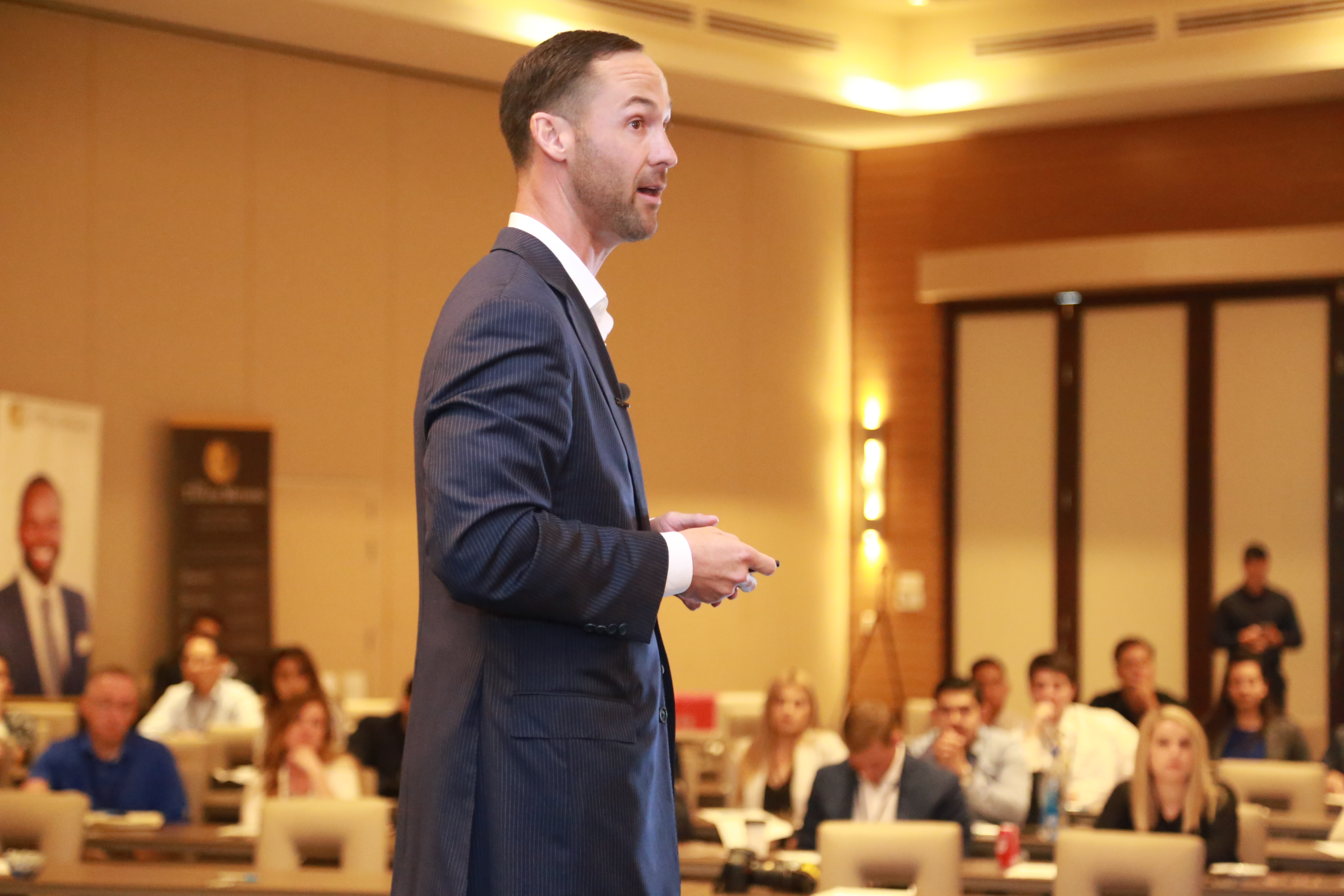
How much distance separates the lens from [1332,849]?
18.6 feet

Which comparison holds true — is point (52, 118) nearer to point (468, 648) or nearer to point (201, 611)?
point (201, 611)

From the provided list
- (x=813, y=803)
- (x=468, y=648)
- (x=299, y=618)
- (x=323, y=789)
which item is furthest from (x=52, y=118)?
(x=468, y=648)

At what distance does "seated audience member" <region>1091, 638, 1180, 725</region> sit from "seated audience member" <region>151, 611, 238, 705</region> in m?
5.11

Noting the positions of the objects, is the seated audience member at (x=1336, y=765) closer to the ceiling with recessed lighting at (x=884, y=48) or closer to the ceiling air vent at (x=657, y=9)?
the ceiling with recessed lighting at (x=884, y=48)

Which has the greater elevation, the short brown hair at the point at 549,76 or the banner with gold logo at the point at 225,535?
the short brown hair at the point at 549,76

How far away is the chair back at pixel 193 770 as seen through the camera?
720cm

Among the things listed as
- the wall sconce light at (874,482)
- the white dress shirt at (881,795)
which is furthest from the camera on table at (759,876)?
the wall sconce light at (874,482)

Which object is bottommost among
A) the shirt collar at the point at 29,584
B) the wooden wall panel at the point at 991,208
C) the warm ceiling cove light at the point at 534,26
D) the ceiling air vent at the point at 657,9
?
the shirt collar at the point at 29,584

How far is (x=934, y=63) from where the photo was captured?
12.2 m

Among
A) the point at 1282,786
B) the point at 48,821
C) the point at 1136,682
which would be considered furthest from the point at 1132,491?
the point at 48,821

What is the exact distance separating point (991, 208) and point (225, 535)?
21.7ft

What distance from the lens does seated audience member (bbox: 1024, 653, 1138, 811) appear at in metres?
7.51

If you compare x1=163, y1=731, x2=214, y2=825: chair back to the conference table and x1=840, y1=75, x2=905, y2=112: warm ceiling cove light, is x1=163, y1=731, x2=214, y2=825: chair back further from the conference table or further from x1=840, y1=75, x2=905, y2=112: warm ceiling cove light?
x1=840, y1=75, x2=905, y2=112: warm ceiling cove light

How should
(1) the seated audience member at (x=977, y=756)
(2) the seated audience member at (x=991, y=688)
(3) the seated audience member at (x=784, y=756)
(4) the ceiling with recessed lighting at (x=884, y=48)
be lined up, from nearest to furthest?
(1) the seated audience member at (x=977, y=756), (3) the seated audience member at (x=784, y=756), (2) the seated audience member at (x=991, y=688), (4) the ceiling with recessed lighting at (x=884, y=48)
